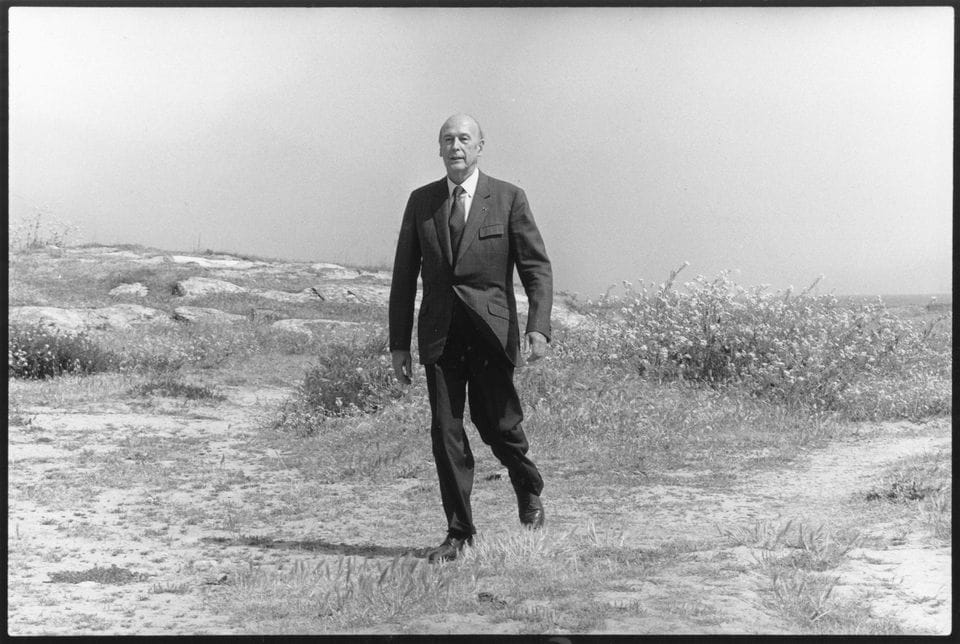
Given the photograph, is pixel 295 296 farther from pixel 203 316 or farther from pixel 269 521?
pixel 269 521

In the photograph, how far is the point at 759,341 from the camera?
9.40 m

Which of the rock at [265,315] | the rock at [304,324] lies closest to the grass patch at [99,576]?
the rock at [304,324]

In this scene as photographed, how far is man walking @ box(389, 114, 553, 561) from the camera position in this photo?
4.42 metres

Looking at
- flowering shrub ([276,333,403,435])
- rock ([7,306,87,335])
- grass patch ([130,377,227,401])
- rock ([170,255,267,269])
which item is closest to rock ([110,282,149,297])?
rock ([170,255,267,269])

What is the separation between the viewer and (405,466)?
6.71 m

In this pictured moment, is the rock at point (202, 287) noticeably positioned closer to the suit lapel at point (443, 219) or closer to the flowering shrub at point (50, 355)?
the flowering shrub at point (50, 355)

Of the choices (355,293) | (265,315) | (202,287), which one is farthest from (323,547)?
(202,287)

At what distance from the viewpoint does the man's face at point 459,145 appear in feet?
14.3

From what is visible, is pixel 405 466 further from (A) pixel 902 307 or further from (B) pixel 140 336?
(A) pixel 902 307

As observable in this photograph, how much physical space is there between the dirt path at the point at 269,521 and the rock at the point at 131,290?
6.97 metres

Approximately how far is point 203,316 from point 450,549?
392 inches
